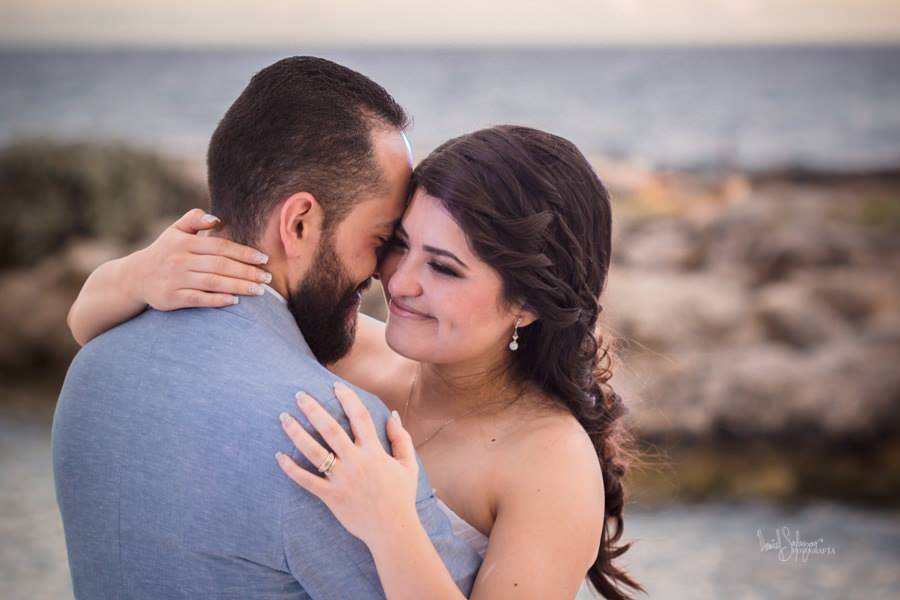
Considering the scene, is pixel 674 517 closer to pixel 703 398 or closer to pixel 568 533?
pixel 703 398

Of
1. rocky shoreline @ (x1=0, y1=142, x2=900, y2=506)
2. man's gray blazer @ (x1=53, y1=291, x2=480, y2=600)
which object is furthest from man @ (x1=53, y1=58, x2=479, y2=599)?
→ rocky shoreline @ (x1=0, y1=142, x2=900, y2=506)

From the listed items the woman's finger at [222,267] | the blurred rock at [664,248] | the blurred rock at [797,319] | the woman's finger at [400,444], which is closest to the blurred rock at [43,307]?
the blurred rock at [664,248]

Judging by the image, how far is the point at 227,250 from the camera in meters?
1.90

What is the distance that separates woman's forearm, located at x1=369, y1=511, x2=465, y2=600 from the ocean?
19.2 m

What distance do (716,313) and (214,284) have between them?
762cm

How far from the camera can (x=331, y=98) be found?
6.61 ft

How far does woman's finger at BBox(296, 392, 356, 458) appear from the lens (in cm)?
161

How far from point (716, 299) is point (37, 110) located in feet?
65.1

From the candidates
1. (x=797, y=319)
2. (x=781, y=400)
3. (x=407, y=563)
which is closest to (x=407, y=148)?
(x=407, y=563)

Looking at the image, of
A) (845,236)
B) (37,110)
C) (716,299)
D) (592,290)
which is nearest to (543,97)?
(37,110)

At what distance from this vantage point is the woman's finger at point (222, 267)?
5.95ft

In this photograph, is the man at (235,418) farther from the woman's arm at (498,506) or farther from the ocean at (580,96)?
the ocean at (580,96)

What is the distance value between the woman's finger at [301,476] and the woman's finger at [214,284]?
1.15 ft
